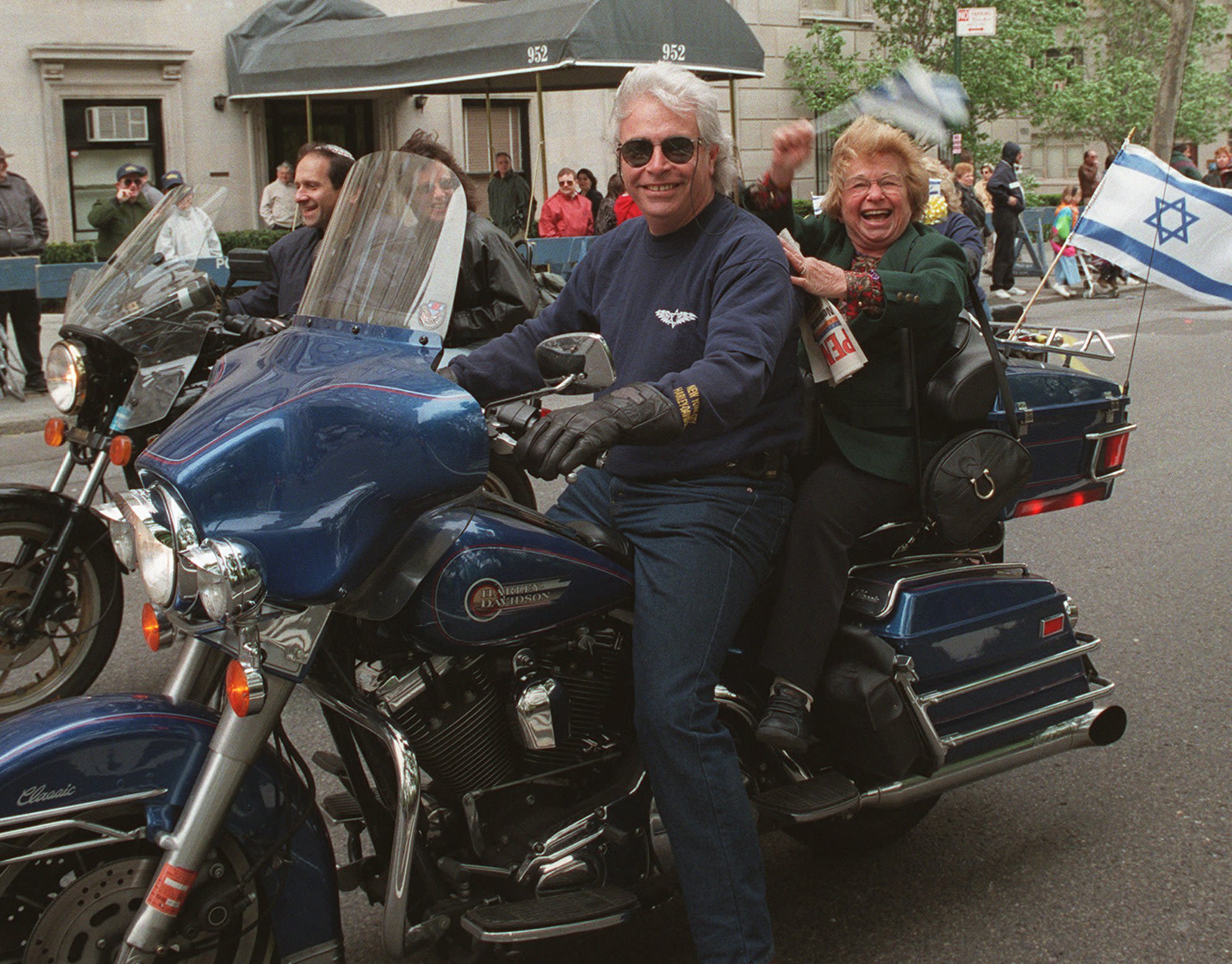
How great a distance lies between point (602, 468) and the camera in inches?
123

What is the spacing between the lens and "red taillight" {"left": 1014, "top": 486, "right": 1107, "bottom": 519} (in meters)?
3.67

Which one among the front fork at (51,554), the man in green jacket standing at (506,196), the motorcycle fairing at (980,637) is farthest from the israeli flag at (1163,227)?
the man in green jacket standing at (506,196)

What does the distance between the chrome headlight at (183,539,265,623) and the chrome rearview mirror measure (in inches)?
23.5

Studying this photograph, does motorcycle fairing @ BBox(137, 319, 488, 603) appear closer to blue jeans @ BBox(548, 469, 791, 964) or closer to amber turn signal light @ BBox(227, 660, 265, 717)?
amber turn signal light @ BBox(227, 660, 265, 717)

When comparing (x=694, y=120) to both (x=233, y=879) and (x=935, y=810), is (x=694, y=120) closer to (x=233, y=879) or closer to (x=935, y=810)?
(x=233, y=879)

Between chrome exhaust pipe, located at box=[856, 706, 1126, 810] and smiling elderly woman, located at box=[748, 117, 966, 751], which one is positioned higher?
smiling elderly woman, located at box=[748, 117, 966, 751]

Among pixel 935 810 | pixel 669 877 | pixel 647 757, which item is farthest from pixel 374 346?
pixel 935 810

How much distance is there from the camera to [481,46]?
53.5ft

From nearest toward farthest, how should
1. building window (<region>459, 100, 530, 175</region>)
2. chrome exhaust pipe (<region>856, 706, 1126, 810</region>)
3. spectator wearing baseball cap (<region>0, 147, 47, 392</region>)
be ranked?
chrome exhaust pipe (<region>856, 706, 1126, 810</region>), spectator wearing baseball cap (<region>0, 147, 47, 392</region>), building window (<region>459, 100, 530, 175</region>)

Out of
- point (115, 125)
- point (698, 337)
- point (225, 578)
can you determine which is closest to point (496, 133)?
point (115, 125)

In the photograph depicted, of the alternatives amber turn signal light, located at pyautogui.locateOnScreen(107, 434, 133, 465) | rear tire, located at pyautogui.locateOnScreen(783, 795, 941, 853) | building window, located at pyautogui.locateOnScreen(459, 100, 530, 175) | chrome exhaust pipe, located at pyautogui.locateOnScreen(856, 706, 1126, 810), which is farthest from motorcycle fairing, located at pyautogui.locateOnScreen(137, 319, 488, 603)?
building window, located at pyautogui.locateOnScreen(459, 100, 530, 175)

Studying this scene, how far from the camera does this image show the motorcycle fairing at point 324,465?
7.44 feet

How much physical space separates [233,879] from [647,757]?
81 centimetres

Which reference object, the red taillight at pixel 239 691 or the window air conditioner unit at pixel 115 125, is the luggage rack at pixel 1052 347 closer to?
the red taillight at pixel 239 691
